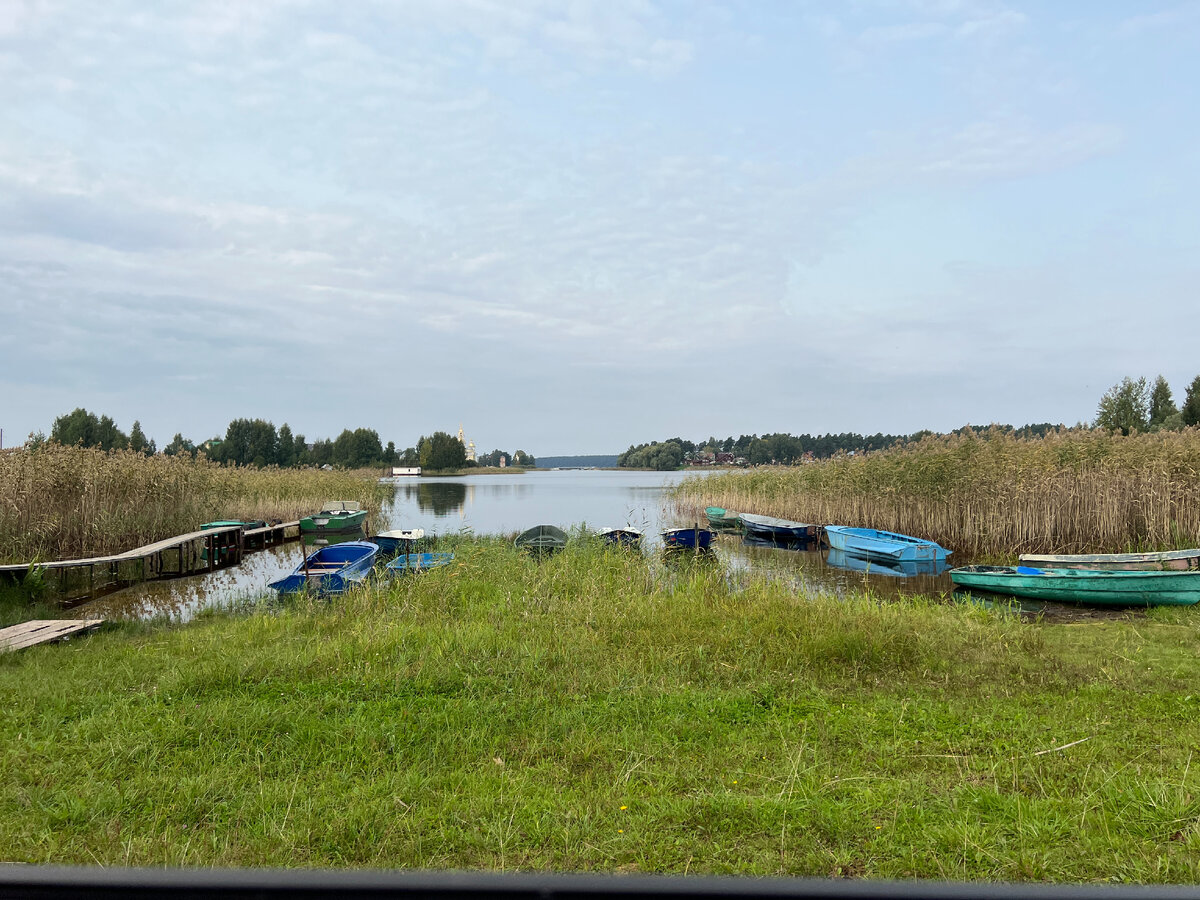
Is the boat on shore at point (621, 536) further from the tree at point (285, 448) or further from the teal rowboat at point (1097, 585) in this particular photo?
the tree at point (285, 448)

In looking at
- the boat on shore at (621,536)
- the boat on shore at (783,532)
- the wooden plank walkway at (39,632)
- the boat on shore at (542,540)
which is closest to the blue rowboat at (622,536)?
the boat on shore at (621,536)

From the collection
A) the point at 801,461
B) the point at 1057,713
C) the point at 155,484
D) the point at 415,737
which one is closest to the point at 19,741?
the point at 415,737

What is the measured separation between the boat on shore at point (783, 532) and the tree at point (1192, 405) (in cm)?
3344

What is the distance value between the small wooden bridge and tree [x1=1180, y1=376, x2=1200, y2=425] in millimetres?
52337

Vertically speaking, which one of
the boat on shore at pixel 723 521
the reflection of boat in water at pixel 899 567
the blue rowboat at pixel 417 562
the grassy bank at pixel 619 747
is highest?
the blue rowboat at pixel 417 562

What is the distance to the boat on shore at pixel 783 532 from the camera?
86.7 feet

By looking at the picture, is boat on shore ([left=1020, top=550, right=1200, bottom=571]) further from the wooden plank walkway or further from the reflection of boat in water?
the wooden plank walkway

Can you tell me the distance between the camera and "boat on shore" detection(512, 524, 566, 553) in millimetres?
17516

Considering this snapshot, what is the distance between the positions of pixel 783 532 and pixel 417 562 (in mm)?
16553

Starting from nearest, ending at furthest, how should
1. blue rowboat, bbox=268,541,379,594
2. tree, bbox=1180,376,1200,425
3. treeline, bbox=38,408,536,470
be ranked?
blue rowboat, bbox=268,541,379,594
tree, bbox=1180,376,1200,425
treeline, bbox=38,408,536,470

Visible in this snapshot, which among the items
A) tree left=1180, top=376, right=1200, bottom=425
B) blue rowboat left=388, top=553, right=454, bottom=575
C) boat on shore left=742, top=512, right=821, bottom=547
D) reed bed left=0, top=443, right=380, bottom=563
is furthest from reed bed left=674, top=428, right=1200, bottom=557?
tree left=1180, top=376, right=1200, bottom=425

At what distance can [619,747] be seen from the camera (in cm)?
536

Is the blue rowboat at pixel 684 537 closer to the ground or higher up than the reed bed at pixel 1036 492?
closer to the ground

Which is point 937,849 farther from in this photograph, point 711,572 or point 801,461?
point 801,461
